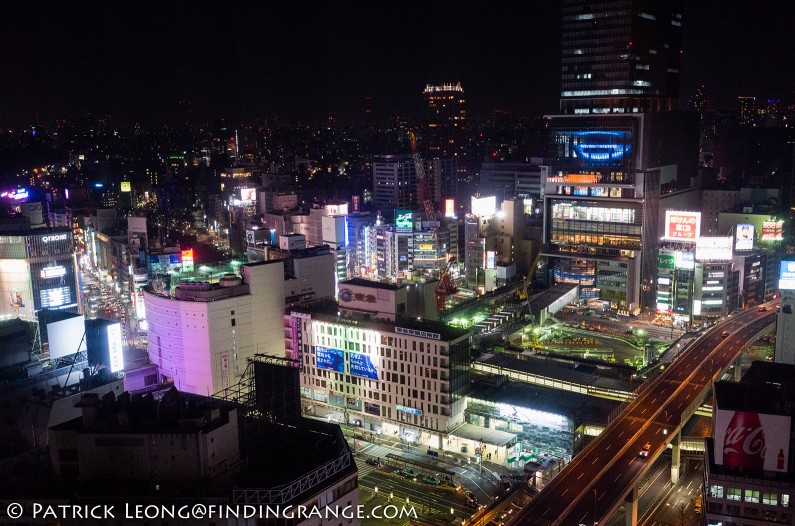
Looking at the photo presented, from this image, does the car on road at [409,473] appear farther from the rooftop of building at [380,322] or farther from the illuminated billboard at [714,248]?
the illuminated billboard at [714,248]

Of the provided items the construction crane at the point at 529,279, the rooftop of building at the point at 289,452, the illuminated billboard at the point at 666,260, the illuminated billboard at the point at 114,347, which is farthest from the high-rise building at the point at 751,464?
the construction crane at the point at 529,279

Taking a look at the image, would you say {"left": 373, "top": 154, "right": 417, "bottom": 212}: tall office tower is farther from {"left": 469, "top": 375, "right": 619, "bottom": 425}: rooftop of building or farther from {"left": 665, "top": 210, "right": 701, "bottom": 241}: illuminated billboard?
{"left": 469, "top": 375, "right": 619, "bottom": 425}: rooftop of building

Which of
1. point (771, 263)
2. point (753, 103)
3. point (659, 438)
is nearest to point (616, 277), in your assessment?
point (771, 263)

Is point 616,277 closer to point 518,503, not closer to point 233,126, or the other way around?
point 518,503

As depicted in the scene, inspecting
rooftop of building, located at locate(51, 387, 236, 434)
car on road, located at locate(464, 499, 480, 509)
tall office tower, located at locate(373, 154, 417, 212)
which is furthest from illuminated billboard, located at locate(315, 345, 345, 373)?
tall office tower, located at locate(373, 154, 417, 212)

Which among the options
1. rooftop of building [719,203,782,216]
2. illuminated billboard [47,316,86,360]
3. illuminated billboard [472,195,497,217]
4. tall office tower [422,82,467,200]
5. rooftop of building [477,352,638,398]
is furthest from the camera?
tall office tower [422,82,467,200]
